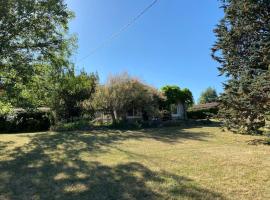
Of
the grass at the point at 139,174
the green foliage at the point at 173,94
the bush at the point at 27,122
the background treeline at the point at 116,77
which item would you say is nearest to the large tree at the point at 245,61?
the background treeline at the point at 116,77

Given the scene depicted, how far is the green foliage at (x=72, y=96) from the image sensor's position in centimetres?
2300

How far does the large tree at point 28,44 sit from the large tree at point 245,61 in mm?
8509

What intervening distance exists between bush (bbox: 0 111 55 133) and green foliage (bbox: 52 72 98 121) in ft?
3.42

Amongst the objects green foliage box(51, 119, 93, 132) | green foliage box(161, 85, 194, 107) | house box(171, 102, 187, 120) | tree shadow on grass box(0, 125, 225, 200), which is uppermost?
green foliage box(161, 85, 194, 107)

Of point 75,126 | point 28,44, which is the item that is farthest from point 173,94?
point 28,44

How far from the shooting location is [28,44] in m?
15.1

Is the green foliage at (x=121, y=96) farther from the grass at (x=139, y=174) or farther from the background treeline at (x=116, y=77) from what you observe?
the grass at (x=139, y=174)

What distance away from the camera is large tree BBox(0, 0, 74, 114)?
13.2 m

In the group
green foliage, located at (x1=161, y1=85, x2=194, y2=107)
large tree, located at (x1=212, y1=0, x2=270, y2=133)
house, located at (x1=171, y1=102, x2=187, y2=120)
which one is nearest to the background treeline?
large tree, located at (x1=212, y1=0, x2=270, y2=133)

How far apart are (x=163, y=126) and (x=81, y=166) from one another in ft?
48.3

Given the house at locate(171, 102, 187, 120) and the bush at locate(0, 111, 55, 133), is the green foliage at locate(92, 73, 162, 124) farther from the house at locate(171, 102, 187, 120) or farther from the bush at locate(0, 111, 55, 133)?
the house at locate(171, 102, 187, 120)

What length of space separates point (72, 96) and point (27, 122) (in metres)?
4.22

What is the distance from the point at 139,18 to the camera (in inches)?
602

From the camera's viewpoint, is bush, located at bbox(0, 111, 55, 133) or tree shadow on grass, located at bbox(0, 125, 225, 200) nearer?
tree shadow on grass, located at bbox(0, 125, 225, 200)
